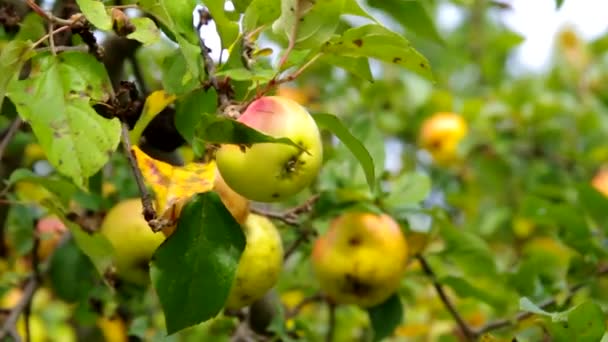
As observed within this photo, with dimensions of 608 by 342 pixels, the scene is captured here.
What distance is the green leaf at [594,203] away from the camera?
145 centimetres

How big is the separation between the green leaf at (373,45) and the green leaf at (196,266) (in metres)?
0.16

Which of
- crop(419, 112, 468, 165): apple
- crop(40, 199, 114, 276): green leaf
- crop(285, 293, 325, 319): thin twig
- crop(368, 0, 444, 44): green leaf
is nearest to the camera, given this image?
crop(40, 199, 114, 276): green leaf

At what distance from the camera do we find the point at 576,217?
1418mm

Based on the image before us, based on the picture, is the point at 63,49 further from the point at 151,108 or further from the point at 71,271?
the point at 71,271

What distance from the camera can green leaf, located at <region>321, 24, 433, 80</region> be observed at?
0.89 metres

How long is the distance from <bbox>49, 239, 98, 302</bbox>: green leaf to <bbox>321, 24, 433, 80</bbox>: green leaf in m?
0.65

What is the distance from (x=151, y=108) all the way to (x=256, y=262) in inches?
9.8

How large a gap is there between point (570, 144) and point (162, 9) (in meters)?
1.71

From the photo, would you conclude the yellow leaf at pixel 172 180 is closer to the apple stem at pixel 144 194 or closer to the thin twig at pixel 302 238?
the apple stem at pixel 144 194

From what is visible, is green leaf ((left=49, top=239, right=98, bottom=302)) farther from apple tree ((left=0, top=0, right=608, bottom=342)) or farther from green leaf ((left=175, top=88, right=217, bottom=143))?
green leaf ((left=175, top=88, right=217, bottom=143))

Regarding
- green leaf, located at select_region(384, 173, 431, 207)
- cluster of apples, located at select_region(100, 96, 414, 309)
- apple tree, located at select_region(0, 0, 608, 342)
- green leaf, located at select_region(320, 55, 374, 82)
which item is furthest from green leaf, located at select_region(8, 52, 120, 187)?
green leaf, located at select_region(384, 173, 431, 207)

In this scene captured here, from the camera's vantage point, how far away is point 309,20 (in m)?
0.89

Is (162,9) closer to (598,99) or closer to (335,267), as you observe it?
(335,267)

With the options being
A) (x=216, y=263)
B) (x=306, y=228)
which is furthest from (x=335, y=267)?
(x=216, y=263)
